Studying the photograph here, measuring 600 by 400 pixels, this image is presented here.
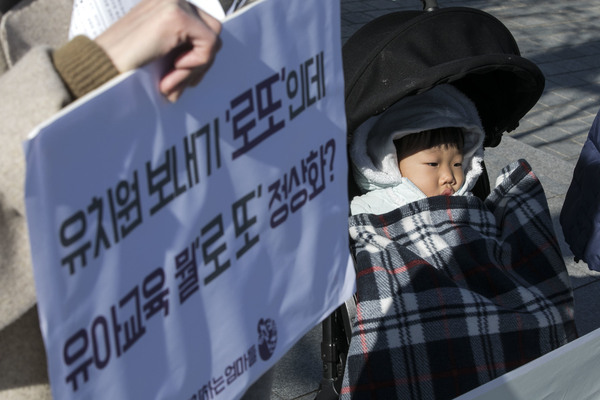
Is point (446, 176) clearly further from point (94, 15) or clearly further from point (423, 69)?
point (94, 15)

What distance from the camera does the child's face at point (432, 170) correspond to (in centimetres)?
242

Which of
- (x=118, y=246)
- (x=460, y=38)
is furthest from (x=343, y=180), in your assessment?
(x=460, y=38)

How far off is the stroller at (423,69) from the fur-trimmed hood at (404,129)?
56 millimetres

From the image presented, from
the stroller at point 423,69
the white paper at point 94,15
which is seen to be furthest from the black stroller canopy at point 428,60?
the white paper at point 94,15

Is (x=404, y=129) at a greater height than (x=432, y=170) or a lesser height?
greater

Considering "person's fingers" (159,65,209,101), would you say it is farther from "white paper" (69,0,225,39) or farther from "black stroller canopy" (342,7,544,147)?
"black stroller canopy" (342,7,544,147)

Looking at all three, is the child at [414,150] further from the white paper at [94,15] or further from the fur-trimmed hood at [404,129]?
the white paper at [94,15]

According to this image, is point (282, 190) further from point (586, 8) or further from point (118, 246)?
point (586, 8)

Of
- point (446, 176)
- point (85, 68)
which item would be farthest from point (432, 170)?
point (85, 68)

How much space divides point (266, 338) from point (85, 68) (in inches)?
19.7

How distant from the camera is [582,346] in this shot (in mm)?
1676

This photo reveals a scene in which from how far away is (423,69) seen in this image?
7.13 ft

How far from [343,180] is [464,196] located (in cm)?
104

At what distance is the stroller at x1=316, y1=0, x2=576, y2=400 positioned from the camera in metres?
2.15
